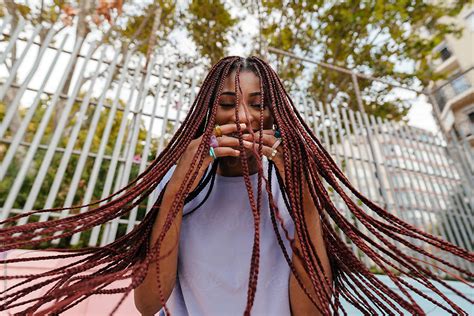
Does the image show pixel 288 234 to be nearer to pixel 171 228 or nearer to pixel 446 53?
pixel 171 228

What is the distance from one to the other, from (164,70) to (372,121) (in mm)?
2964

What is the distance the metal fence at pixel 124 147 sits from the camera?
2.53 metres

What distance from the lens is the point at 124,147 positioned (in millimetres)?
2994

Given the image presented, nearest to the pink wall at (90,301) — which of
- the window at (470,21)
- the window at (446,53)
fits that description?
the window at (470,21)

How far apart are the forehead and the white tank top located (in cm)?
31

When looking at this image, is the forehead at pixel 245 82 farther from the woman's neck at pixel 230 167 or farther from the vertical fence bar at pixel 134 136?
the vertical fence bar at pixel 134 136

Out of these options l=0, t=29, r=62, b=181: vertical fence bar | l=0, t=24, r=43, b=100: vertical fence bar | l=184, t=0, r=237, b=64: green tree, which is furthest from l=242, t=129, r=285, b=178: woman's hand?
l=184, t=0, r=237, b=64: green tree

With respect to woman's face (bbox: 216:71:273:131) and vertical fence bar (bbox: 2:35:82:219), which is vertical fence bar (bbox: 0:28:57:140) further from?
woman's face (bbox: 216:71:273:131)

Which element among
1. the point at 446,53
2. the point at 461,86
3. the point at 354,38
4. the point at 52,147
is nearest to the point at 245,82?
the point at 52,147

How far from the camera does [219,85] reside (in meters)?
0.99

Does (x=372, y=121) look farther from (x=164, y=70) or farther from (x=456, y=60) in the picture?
(x=456, y=60)

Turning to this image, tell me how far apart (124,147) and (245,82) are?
2310 mm

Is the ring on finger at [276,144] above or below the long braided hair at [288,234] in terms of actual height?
above

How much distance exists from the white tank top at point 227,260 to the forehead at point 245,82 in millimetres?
313
